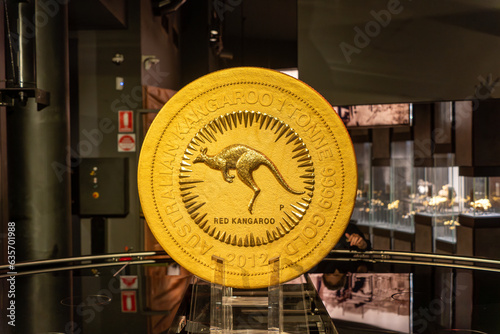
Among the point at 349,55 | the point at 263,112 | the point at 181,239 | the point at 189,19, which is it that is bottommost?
the point at 181,239

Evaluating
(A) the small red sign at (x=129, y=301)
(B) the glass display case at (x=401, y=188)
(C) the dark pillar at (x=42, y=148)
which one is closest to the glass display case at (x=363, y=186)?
(B) the glass display case at (x=401, y=188)

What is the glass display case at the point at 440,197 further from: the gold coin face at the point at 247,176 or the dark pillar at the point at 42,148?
the gold coin face at the point at 247,176

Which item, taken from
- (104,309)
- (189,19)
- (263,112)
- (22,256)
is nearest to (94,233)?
(22,256)

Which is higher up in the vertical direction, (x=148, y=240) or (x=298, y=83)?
(x=298, y=83)

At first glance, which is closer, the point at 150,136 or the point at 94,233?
the point at 150,136

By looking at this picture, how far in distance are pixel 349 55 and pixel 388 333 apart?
6.71ft

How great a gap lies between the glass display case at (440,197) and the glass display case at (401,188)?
17 centimetres

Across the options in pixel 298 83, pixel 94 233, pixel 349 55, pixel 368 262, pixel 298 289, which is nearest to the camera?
pixel 298 83

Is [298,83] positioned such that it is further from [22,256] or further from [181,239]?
[22,256]

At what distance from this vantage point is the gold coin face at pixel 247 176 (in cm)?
107

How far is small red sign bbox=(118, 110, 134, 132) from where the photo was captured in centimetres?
514

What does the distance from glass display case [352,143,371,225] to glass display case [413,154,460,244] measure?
94cm

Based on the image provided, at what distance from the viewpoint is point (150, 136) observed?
42.8 inches

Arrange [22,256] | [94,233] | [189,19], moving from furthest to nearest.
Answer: [189,19] < [94,233] < [22,256]
